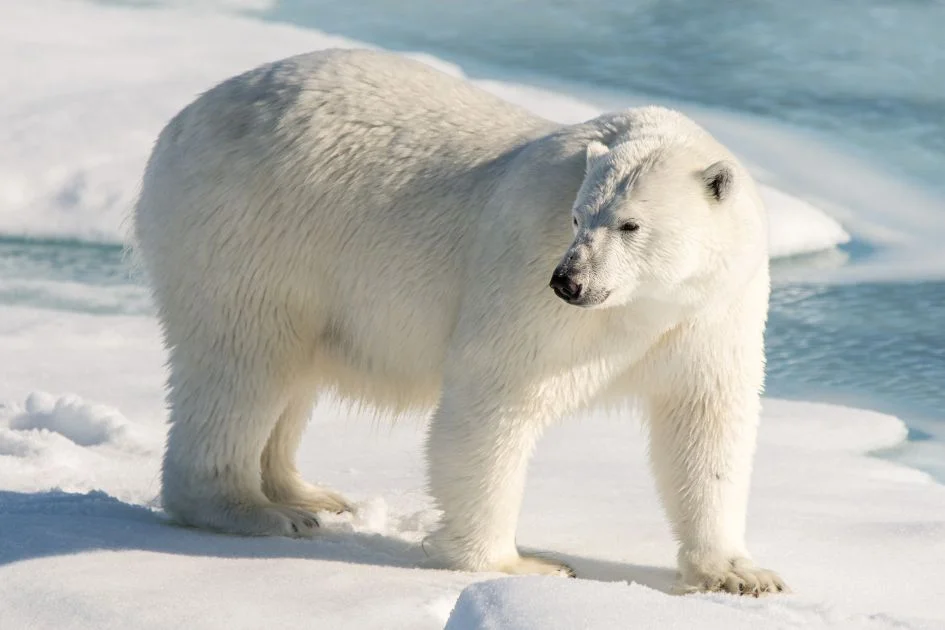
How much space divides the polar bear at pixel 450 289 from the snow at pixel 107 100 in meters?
4.13

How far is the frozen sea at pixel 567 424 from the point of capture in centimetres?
389

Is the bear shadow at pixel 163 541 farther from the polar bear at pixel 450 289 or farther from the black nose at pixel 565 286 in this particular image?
the black nose at pixel 565 286

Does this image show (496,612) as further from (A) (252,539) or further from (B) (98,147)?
(B) (98,147)

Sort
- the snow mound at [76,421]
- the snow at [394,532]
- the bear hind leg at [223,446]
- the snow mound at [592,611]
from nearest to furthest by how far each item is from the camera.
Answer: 1. the snow mound at [592,611]
2. the snow at [394,532]
3. the bear hind leg at [223,446]
4. the snow mound at [76,421]

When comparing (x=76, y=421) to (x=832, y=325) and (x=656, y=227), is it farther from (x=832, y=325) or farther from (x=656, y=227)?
(x=832, y=325)

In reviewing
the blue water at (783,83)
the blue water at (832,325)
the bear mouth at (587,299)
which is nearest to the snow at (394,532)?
the blue water at (832,325)

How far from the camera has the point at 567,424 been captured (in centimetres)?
670

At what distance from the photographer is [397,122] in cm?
462

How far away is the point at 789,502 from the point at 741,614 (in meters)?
2.15

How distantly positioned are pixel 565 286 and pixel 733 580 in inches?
45.2

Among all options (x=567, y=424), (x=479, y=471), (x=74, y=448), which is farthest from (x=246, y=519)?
(x=567, y=424)

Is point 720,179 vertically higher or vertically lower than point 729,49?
higher

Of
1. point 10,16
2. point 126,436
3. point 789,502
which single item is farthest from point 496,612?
point 10,16

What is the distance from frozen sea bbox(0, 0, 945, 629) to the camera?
12.8ft
